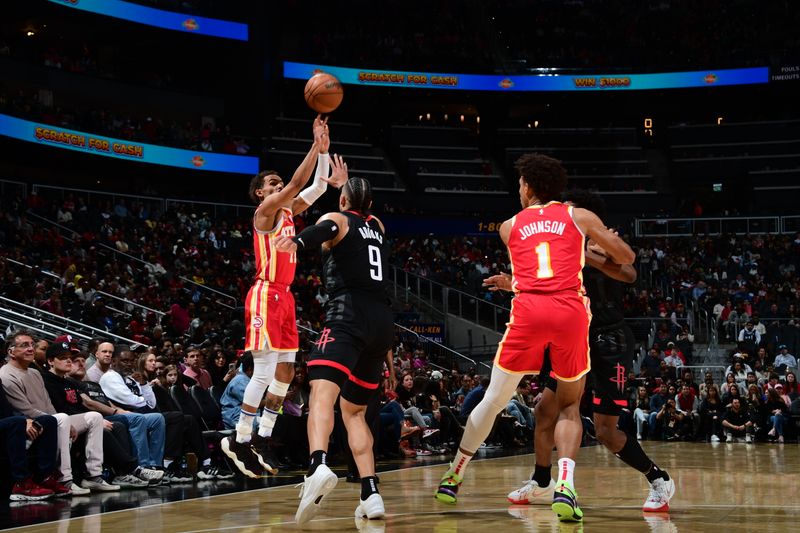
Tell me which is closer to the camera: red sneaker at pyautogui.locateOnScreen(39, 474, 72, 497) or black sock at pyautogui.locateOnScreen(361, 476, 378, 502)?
black sock at pyautogui.locateOnScreen(361, 476, 378, 502)

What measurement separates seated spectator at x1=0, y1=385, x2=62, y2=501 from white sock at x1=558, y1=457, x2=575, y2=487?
436 centimetres

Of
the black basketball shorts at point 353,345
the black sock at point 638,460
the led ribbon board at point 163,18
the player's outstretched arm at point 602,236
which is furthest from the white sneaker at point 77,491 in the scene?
the led ribbon board at point 163,18

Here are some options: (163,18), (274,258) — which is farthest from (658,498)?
(163,18)

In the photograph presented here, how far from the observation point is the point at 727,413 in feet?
59.3

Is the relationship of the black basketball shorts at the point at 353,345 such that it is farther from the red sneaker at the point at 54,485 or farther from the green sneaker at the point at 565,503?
the red sneaker at the point at 54,485

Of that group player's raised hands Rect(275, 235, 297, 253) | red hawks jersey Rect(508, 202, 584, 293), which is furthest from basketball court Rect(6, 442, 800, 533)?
player's raised hands Rect(275, 235, 297, 253)

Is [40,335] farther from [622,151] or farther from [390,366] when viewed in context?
[622,151]

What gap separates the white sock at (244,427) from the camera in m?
8.00

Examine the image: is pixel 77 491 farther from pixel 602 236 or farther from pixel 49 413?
pixel 602 236

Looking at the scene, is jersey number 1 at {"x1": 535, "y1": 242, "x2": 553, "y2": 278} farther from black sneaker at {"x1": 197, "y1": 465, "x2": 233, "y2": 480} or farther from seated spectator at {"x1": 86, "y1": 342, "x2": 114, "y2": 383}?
seated spectator at {"x1": 86, "y1": 342, "x2": 114, "y2": 383}

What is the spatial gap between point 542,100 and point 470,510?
36.0 meters

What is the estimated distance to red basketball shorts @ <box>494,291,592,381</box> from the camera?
5916 mm

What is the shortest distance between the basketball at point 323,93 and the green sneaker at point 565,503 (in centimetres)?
332

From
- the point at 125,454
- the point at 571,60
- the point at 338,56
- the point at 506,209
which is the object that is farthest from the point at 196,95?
the point at 125,454
